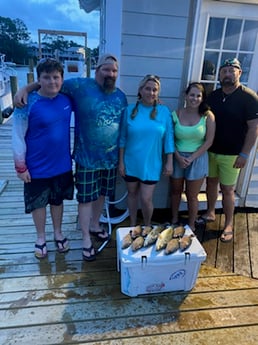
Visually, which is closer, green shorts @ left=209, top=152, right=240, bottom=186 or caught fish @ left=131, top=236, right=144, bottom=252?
caught fish @ left=131, top=236, right=144, bottom=252

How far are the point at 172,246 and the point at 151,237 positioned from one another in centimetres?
15

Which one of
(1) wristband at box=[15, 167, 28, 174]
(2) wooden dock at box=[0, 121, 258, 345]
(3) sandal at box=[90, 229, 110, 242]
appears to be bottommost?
(2) wooden dock at box=[0, 121, 258, 345]

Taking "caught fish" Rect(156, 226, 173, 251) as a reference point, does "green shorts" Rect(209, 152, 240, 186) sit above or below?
above

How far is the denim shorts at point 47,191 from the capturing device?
1.88 m

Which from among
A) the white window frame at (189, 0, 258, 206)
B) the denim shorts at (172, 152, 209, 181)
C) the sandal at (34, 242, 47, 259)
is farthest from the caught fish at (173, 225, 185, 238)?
the white window frame at (189, 0, 258, 206)

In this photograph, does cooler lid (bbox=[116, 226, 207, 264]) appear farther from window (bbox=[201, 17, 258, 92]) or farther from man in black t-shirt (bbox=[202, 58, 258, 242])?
window (bbox=[201, 17, 258, 92])

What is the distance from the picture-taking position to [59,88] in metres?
1.74

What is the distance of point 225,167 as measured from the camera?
227 centimetres

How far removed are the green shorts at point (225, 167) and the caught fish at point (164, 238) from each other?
2.52 feet

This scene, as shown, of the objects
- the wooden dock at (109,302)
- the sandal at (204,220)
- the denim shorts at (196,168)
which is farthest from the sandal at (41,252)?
the sandal at (204,220)

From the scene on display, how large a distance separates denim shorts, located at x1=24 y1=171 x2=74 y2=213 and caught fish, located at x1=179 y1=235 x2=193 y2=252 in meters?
0.87

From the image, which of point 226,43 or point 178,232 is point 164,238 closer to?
point 178,232

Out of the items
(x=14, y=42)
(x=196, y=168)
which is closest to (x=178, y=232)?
(x=196, y=168)

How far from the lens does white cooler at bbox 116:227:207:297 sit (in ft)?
5.36
